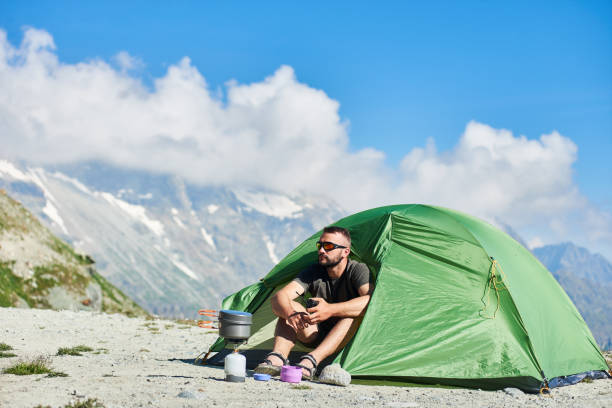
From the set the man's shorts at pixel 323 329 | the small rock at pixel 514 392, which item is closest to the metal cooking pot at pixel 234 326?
the man's shorts at pixel 323 329

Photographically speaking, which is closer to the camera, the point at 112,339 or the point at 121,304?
the point at 112,339

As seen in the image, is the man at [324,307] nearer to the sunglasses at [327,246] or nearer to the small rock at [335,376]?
the sunglasses at [327,246]

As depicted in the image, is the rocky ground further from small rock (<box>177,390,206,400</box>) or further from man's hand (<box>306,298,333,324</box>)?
man's hand (<box>306,298,333,324</box>)

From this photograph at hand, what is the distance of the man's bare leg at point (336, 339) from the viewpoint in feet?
33.5

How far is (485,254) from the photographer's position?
1160 centimetres

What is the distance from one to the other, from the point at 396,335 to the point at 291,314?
205 centimetres

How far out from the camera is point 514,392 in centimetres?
965

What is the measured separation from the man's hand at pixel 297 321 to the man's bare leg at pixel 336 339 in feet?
1.63

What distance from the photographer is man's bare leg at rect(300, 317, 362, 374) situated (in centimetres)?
1020

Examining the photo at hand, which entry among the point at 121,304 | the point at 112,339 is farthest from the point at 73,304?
the point at 112,339

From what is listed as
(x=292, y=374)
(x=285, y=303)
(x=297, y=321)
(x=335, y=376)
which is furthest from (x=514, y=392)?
(x=285, y=303)

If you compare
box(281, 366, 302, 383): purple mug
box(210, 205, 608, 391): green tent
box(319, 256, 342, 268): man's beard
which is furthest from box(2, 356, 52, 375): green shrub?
box(319, 256, 342, 268): man's beard

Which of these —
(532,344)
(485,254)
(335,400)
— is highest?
(485,254)

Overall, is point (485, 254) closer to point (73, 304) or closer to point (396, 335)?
point (396, 335)
